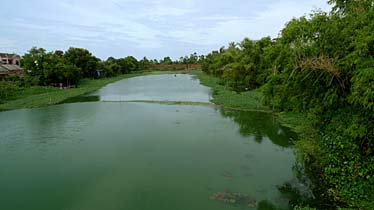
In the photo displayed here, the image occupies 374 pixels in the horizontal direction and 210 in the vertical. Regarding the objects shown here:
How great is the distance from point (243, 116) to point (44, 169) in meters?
9.90

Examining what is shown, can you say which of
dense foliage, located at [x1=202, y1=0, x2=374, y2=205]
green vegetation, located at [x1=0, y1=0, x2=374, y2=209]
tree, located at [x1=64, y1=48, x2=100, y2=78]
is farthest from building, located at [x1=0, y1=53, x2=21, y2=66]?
dense foliage, located at [x1=202, y1=0, x2=374, y2=205]

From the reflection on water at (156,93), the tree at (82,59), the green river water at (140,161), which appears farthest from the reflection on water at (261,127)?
the tree at (82,59)

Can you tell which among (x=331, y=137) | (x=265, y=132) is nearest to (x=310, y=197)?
(x=331, y=137)

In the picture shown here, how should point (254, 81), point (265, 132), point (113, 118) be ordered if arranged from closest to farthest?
point (265, 132) → point (113, 118) → point (254, 81)

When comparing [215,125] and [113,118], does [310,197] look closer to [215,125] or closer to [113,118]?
[215,125]

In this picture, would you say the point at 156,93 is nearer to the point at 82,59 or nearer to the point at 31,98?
the point at 31,98

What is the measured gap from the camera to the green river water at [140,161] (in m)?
6.29

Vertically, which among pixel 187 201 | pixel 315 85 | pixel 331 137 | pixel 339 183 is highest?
pixel 315 85

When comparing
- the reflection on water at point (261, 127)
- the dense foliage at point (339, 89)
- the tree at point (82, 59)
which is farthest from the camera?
the tree at point (82, 59)

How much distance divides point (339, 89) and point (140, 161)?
5.73 meters

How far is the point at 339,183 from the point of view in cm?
613

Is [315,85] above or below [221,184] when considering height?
above

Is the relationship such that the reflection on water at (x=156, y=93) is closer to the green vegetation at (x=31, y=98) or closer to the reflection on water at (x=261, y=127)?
the green vegetation at (x=31, y=98)

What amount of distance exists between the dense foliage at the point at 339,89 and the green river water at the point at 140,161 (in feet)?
4.63
